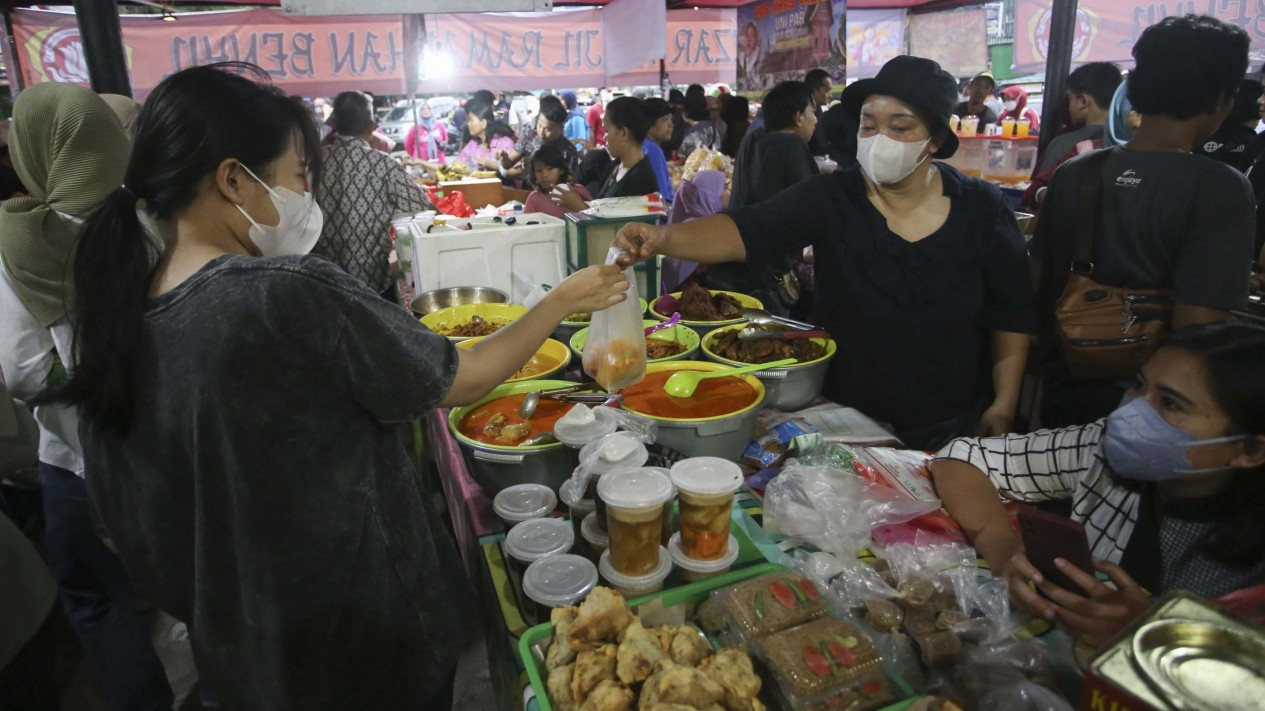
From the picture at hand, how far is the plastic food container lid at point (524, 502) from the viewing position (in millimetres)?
1567

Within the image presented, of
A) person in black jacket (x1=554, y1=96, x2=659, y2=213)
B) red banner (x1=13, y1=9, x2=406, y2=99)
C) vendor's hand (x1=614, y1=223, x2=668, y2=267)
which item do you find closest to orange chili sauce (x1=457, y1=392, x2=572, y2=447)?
vendor's hand (x1=614, y1=223, x2=668, y2=267)

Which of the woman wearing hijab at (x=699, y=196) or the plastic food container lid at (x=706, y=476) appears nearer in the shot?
the plastic food container lid at (x=706, y=476)

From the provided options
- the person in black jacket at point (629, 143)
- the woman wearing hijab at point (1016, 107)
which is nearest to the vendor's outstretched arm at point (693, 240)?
the person in black jacket at point (629, 143)

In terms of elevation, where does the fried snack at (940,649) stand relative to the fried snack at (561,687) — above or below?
below

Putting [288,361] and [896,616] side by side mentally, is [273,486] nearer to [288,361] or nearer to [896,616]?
[288,361]

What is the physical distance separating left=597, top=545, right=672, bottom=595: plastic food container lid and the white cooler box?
2.15m

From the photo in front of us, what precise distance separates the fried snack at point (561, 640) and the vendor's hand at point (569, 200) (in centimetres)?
334

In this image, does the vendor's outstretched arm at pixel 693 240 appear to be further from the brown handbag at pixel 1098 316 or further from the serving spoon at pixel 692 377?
the brown handbag at pixel 1098 316

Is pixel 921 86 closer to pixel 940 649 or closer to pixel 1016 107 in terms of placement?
pixel 940 649

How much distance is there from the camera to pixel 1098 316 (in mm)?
2154

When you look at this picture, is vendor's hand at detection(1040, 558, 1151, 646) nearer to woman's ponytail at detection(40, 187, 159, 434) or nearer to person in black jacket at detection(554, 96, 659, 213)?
woman's ponytail at detection(40, 187, 159, 434)

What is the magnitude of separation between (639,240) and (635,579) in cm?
102

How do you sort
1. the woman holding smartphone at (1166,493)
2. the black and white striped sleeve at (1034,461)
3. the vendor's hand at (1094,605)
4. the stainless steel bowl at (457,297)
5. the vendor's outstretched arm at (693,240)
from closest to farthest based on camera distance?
the vendor's hand at (1094,605), the woman holding smartphone at (1166,493), the black and white striped sleeve at (1034,461), the vendor's outstretched arm at (693,240), the stainless steel bowl at (457,297)

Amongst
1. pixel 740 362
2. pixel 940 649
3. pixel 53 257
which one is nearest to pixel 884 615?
pixel 940 649
